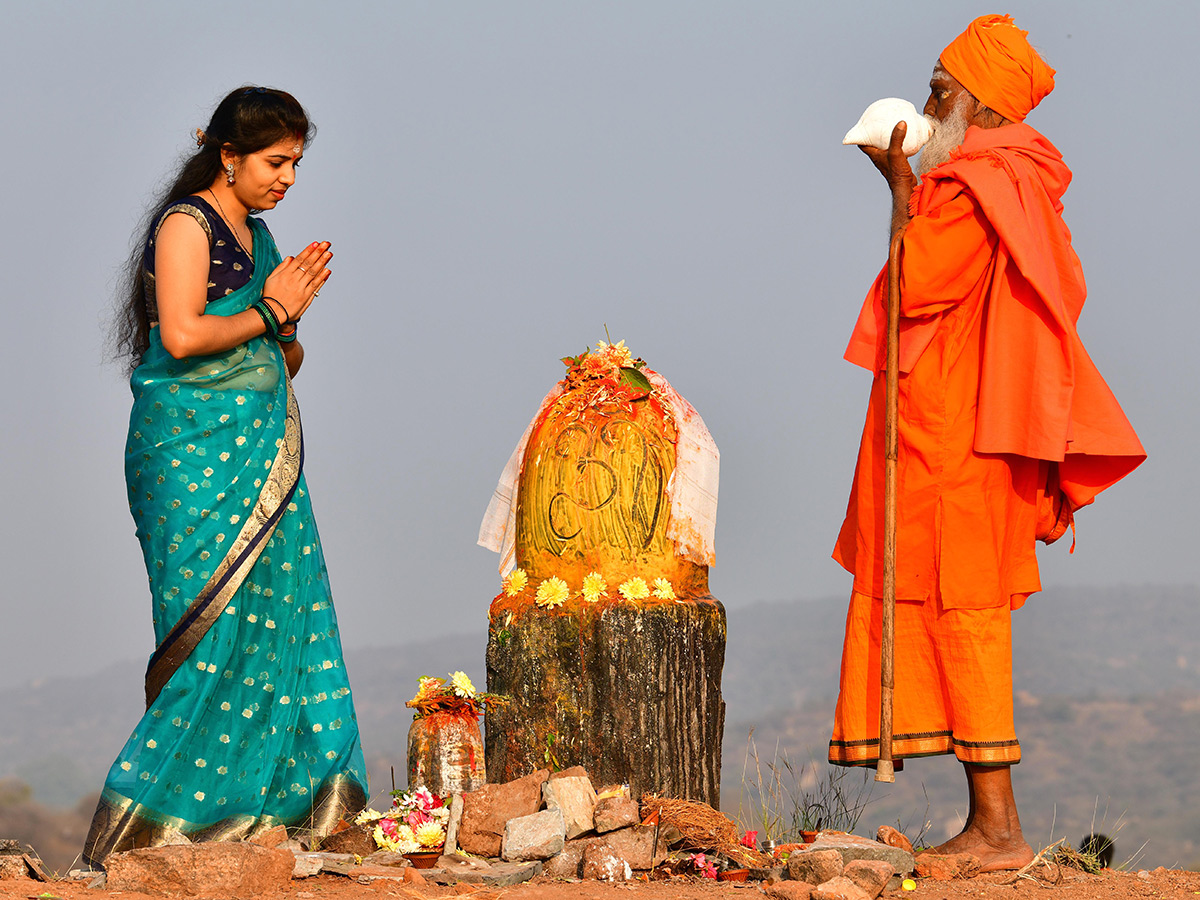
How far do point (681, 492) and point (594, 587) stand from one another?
1.72 ft

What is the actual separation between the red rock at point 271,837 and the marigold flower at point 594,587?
145cm

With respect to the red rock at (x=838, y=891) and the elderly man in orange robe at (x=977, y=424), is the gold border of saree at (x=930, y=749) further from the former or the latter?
the red rock at (x=838, y=891)

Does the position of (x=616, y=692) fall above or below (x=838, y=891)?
above

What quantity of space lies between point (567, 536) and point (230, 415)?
1399 mm

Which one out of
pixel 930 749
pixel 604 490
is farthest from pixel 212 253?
pixel 930 749

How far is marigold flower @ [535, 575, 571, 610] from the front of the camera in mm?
5508

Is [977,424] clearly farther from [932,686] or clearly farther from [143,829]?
[143,829]

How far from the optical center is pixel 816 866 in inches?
184

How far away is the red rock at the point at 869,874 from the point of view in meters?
A: 4.66

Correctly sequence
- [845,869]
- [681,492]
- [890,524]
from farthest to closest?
[681,492] < [890,524] < [845,869]

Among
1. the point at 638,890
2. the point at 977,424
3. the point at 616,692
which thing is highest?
the point at 977,424

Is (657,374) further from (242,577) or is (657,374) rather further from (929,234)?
(242,577)

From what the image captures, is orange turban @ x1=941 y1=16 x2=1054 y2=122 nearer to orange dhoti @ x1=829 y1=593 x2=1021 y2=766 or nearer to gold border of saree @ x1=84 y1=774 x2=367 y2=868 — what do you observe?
orange dhoti @ x1=829 y1=593 x2=1021 y2=766

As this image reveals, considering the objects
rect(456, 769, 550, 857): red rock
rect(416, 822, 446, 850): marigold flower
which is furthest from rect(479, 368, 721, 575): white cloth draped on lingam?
rect(416, 822, 446, 850): marigold flower
